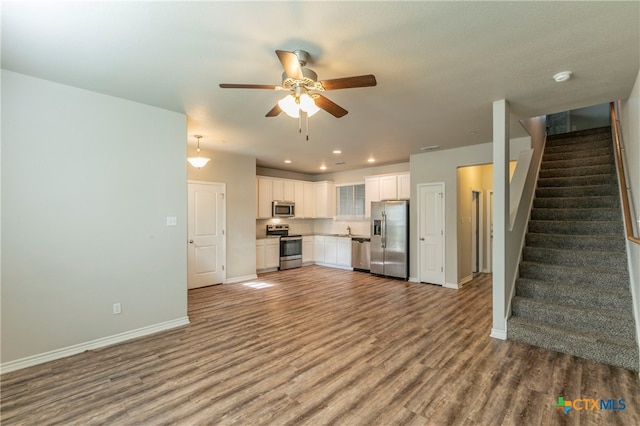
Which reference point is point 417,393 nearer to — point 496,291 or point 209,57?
point 496,291

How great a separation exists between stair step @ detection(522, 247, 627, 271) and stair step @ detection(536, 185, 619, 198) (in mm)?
1278

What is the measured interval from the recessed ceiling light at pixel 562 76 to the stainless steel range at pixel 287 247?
5.89 meters

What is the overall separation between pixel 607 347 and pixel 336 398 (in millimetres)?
2668

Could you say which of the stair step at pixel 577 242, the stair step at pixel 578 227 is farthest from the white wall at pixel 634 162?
A: the stair step at pixel 578 227

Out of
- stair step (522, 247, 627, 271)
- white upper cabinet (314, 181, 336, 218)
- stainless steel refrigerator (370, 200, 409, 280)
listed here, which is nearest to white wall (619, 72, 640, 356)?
stair step (522, 247, 627, 271)

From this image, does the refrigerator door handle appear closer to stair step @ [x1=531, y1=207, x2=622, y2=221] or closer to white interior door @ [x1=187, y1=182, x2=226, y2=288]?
stair step @ [x1=531, y1=207, x2=622, y2=221]

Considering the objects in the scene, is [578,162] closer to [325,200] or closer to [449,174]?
[449,174]

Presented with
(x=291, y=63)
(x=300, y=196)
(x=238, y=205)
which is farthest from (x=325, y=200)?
(x=291, y=63)

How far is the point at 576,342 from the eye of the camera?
9.42ft

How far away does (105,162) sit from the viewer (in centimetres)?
312

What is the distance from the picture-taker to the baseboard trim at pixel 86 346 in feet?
8.54

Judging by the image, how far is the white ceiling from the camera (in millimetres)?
1819

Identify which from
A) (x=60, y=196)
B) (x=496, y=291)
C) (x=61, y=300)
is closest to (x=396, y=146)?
(x=496, y=291)

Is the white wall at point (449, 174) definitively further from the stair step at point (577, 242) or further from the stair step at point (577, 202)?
the stair step at point (577, 242)
